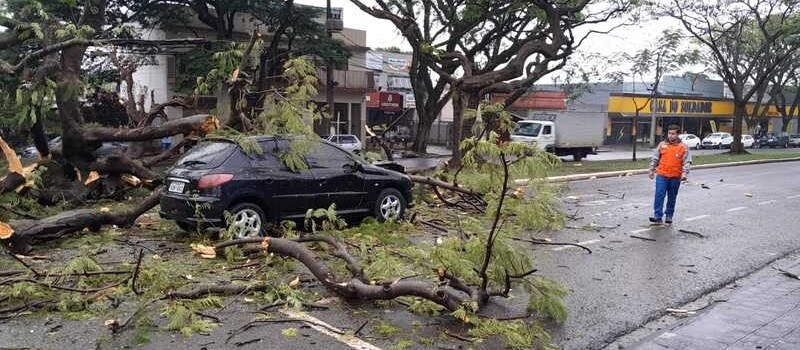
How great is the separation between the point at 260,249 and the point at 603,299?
12.4ft

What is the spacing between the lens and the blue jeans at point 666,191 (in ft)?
35.2

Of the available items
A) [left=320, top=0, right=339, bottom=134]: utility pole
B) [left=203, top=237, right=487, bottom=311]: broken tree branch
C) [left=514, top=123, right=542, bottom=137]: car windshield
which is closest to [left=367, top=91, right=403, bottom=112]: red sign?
[left=320, top=0, right=339, bottom=134]: utility pole

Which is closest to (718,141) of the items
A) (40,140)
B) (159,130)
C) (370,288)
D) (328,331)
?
(159,130)

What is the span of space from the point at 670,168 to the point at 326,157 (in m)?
5.71

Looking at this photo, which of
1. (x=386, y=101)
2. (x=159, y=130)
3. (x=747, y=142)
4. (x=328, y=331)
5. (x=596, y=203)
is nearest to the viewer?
(x=328, y=331)

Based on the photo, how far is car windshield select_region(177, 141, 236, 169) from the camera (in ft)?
27.2

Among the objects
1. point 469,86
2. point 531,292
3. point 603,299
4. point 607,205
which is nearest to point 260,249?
point 531,292

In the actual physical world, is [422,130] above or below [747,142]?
above

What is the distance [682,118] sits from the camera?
205 feet

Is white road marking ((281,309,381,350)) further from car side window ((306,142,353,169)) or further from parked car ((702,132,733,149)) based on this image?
parked car ((702,132,733,149))

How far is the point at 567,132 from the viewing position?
3189 centimetres

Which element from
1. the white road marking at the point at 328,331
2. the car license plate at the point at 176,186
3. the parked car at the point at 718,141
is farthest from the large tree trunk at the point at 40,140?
the parked car at the point at 718,141

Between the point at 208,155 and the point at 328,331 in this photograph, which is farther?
the point at 208,155

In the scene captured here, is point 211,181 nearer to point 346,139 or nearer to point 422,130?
point 346,139
